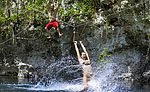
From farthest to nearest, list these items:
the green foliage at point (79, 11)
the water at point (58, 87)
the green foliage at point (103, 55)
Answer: the green foliage at point (79, 11) → the green foliage at point (103, 55) → the water at point (58, 87)

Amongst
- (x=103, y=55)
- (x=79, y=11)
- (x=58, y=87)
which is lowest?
(x=58, y=87)

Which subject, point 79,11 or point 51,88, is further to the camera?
point 79,11

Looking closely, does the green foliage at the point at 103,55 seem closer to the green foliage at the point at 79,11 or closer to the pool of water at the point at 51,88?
the pool of water at the point at 51,88

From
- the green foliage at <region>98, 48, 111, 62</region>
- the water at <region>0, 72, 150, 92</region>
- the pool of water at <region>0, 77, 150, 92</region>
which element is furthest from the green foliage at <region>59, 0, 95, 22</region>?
the pool of water at <region>0, 77, 150, 92</region>

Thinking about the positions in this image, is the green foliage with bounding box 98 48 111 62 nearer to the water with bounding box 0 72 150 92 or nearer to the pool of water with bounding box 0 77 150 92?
the water with bounding box 0 72 150 92

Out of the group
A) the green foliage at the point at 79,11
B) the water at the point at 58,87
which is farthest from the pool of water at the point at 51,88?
the green foliage at the point at 79,11

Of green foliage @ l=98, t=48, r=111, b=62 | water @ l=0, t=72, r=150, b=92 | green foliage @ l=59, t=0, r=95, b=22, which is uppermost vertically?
green foliage @ l=59, t=0, r=95, b=22

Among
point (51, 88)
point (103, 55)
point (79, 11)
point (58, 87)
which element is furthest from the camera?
A: point (79, 11)

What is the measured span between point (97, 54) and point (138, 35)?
2.44 meters

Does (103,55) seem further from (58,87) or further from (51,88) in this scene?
(51,88)

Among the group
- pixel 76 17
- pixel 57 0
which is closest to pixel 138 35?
pixel 76 17

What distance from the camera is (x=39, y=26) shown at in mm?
20625

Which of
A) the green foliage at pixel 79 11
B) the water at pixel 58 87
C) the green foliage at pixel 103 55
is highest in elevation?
the green foliage at pixel 79 11

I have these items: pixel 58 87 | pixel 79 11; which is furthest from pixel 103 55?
pixel 58 87
